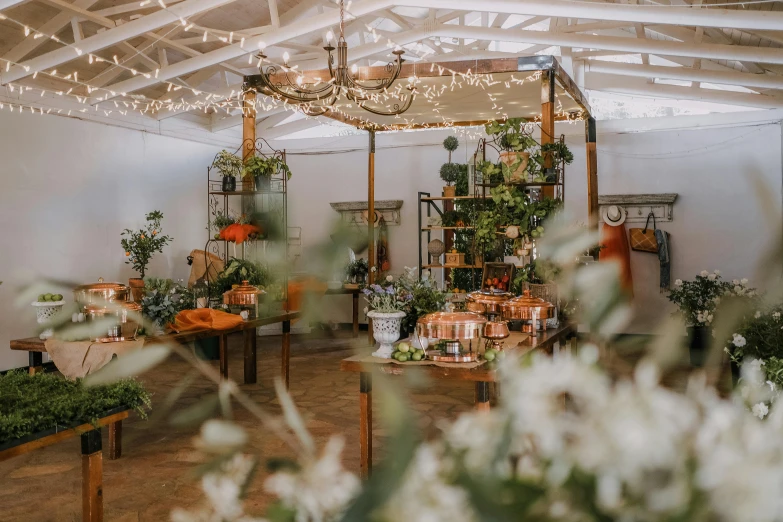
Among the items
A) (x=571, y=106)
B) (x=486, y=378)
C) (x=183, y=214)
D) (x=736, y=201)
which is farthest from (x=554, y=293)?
(x=183, y=214)

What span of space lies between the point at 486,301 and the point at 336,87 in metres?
1.78

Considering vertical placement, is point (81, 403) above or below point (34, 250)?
below

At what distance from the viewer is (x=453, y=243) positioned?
9.09m

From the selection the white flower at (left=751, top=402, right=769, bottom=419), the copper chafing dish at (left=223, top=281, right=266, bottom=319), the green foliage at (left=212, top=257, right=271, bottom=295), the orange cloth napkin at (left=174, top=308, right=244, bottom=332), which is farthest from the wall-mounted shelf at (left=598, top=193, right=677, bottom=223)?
the white flower at (left=751, top=402, right=769, bottom=419)

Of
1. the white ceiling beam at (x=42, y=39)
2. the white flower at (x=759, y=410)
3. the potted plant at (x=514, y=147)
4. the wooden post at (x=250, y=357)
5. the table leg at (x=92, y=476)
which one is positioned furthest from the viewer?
the wooden post at (x=250, y=357)

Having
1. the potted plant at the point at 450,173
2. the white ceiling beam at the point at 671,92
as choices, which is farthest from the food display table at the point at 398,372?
the white ceiling beam at the point at 671,92

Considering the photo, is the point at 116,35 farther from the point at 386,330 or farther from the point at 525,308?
the point at 525,308

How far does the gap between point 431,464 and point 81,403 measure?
8.44 feet

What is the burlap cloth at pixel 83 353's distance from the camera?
4062mm

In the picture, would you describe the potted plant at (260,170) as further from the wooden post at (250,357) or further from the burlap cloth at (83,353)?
the burlap cloth at (83,353)

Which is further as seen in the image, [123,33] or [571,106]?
[571,106]

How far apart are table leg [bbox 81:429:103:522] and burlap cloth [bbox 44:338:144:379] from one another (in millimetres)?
1244

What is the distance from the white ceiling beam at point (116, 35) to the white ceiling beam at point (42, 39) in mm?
104

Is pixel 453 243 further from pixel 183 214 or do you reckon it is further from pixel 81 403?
pixel 81 403
